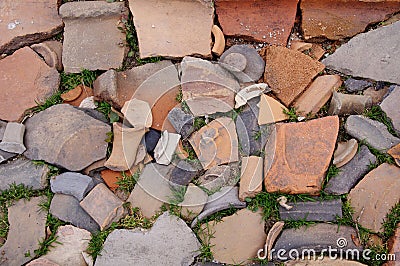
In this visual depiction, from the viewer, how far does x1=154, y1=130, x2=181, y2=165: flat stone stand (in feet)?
9.70

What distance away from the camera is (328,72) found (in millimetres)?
3139

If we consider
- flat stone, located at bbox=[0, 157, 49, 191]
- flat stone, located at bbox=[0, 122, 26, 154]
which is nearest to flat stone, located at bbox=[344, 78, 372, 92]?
flat stone, located at bbox=[0, 157, 49, 191]

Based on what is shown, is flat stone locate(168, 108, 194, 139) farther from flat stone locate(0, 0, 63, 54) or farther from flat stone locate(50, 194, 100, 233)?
flat stone locate(0, 0, 63, 54)

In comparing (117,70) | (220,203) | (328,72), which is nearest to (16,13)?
(117,70)

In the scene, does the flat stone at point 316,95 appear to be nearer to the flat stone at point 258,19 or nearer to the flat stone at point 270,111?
the flat stone at point 270,111

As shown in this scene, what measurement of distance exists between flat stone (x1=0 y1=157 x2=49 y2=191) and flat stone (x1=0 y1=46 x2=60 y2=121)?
318 mm

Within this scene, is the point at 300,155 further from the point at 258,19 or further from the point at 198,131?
the point at 258,19

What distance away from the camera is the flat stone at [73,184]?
292cm

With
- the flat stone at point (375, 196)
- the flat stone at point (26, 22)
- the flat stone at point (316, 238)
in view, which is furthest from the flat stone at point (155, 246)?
the flat stone at point (26, 22)

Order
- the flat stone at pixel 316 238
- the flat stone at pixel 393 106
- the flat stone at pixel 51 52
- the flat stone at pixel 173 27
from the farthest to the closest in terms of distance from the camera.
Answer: the flat stone at pixel 51 52 < the flat stone at pixel 173 27 < the flat stone at pixel 393 106 < the flat stone at pixel 316 238

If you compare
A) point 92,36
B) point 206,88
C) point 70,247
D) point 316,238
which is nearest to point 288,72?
point 206,88

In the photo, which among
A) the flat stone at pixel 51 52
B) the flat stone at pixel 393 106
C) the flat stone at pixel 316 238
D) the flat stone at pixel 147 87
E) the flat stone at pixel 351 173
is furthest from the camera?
the flat stone at pixel 51 52

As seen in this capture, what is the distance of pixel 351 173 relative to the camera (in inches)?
113

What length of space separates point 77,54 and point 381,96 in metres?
1.93
